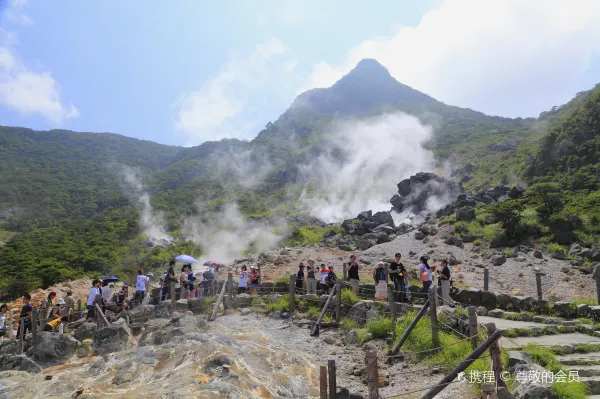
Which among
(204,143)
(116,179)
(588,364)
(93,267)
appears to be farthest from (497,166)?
(204,143)

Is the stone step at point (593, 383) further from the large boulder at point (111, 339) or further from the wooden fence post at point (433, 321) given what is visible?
the large boulder at point (111, 339)

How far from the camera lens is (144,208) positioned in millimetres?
66812

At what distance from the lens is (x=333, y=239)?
38.2 metres

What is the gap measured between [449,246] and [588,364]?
72.8 ft

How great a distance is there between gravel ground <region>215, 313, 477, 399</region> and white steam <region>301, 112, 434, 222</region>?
4211 centimetres

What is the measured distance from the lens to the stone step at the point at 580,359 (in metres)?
7.55

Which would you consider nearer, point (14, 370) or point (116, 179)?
point (14, 370)

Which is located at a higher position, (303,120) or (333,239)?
(303,120)

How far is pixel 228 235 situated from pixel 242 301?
108ft

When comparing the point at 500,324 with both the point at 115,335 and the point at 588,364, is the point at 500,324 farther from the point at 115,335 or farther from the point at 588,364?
the point at 115,335

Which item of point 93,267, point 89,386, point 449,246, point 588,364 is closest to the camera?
point 588,364

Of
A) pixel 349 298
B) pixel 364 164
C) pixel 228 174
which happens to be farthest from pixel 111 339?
pixel 228 174

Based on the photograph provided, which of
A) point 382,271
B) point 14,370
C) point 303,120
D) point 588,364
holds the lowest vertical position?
point 14,370

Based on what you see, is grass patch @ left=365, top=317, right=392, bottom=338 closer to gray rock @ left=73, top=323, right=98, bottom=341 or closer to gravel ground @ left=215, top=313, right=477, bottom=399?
gravel ground @ left=215, top=313, right=477, bottom=399
